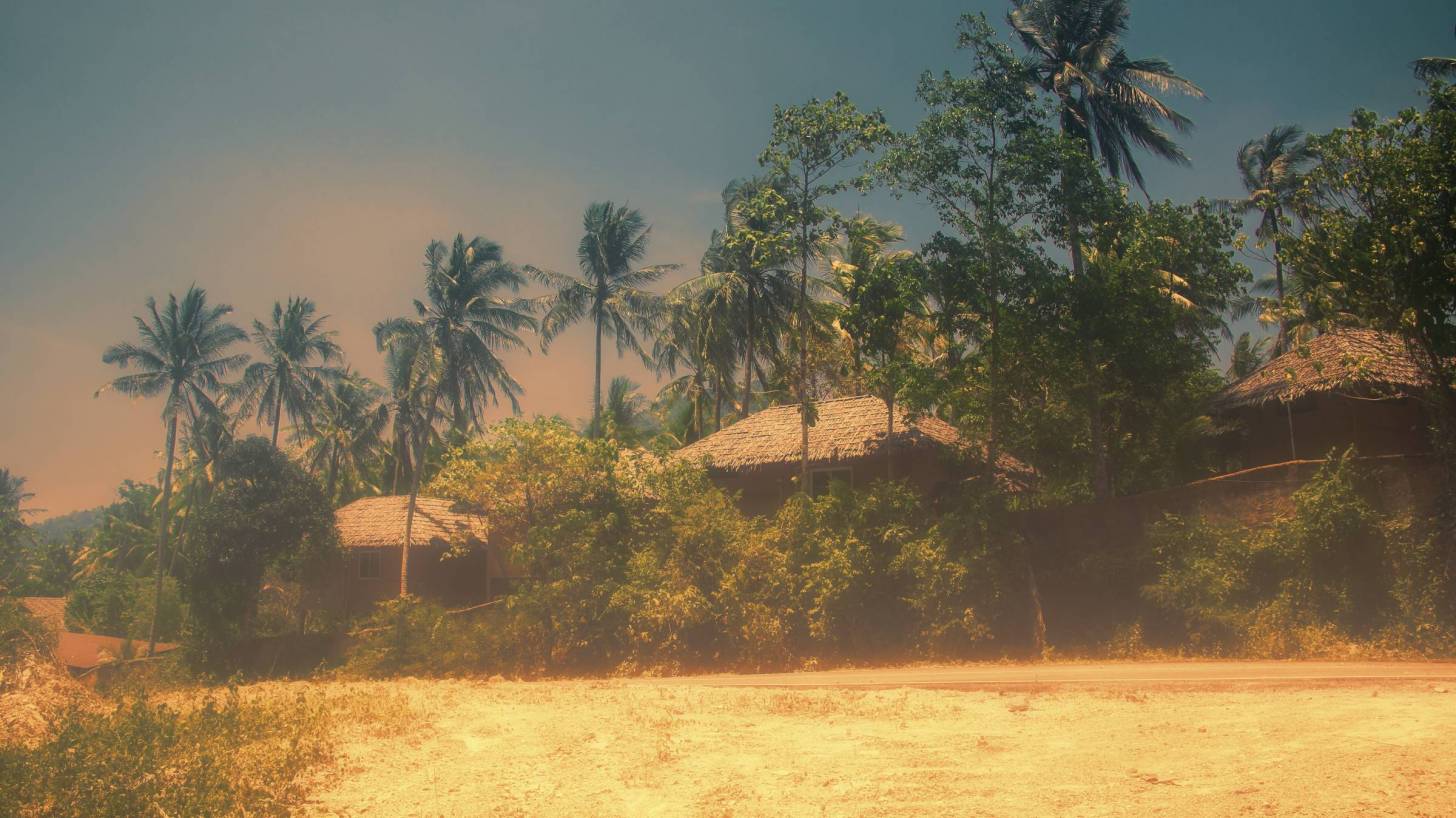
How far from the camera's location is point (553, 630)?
71.4 feet

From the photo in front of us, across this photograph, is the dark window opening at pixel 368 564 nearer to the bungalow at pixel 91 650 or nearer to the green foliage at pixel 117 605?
the bungalow at pixel 91 650

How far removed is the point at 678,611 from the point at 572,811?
11355 mm

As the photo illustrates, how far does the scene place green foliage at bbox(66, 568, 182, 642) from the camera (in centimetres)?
3553

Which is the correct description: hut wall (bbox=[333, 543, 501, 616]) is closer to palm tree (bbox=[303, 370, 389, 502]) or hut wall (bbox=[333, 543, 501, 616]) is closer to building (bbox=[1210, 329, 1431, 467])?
palm tree (bbox=[303, 370, 389, 502])

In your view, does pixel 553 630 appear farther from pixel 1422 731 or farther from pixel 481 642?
pixel 1422 731

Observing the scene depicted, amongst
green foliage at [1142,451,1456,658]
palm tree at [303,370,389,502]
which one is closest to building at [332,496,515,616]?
palm tree at [303,370,389,502]

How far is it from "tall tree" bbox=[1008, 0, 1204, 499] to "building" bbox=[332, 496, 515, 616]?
20128mm

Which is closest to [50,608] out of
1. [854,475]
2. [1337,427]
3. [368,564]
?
[368,564]

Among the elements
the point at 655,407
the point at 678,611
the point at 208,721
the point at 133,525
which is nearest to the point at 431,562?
the point at 655,407

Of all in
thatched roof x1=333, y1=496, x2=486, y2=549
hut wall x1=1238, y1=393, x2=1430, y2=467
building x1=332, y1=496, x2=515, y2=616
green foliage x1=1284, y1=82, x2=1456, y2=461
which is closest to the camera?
green foliage x1=1284, y1=82, x2=1456, y2=461

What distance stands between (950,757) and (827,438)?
14.4m

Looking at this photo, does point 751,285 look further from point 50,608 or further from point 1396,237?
point 50,608

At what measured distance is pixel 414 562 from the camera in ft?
105

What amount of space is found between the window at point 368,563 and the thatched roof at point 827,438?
11968 millimetres
